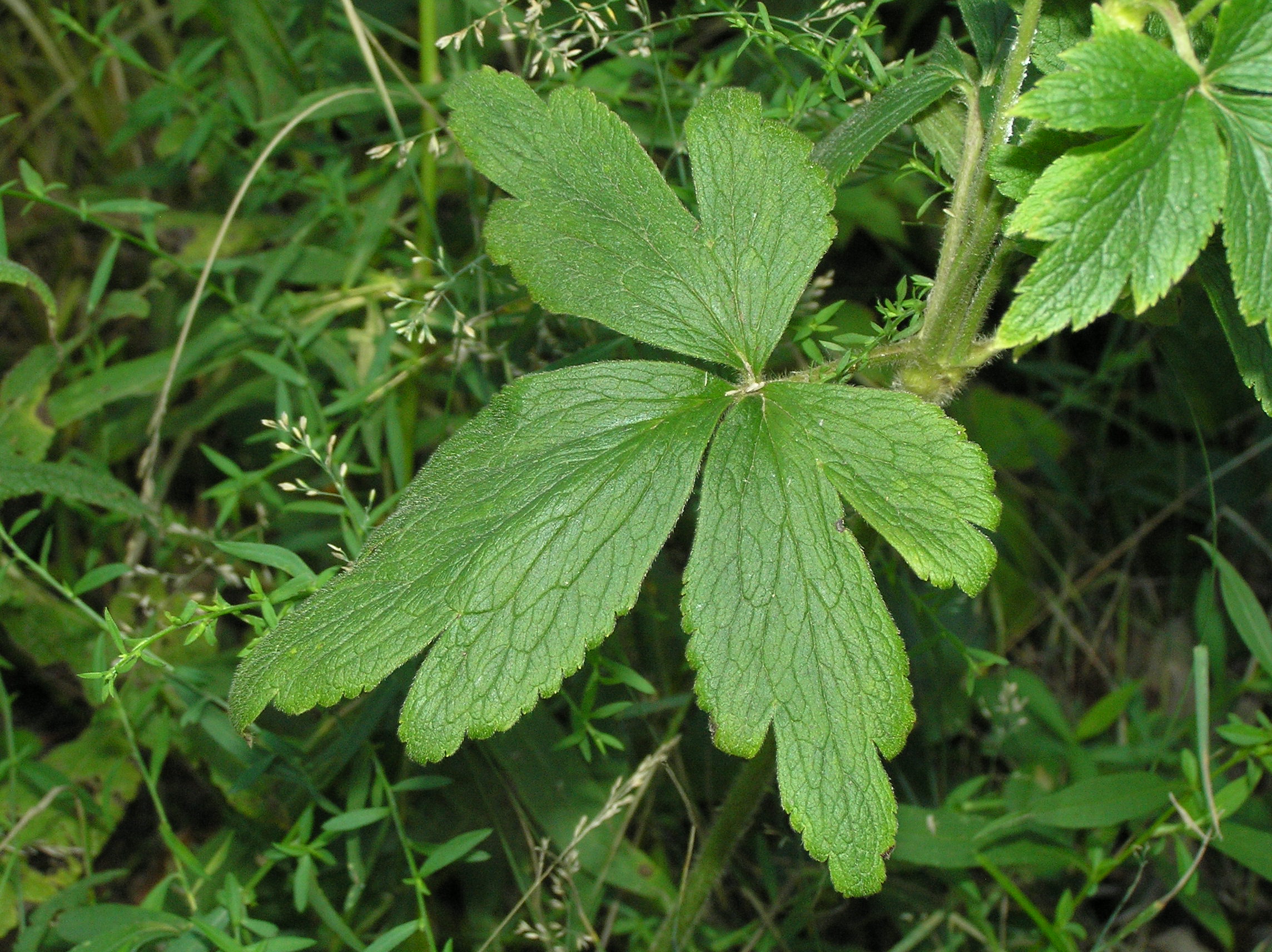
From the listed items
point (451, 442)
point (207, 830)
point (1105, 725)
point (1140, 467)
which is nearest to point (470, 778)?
point (207, 830)

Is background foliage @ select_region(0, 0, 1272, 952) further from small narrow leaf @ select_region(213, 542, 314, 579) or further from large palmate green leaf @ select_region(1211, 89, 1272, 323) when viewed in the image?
large palmate green leaf @ select_region(1211, 89, 1272, 323)

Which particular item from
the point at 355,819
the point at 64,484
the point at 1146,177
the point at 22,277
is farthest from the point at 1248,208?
the point at 64,484

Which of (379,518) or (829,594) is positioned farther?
(379,518)

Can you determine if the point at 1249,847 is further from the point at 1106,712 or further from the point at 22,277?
the point at 22,277

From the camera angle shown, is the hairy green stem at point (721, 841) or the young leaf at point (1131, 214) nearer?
the young leaf at point (1131, 214)

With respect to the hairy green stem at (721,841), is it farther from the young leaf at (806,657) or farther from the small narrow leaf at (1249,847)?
the small narrow leaf at (1249,847)

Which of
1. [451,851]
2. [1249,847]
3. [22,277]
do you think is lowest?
[1249,847]

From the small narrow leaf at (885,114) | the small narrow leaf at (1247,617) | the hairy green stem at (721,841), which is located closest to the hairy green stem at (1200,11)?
the small narrow leaf at (885,114)
